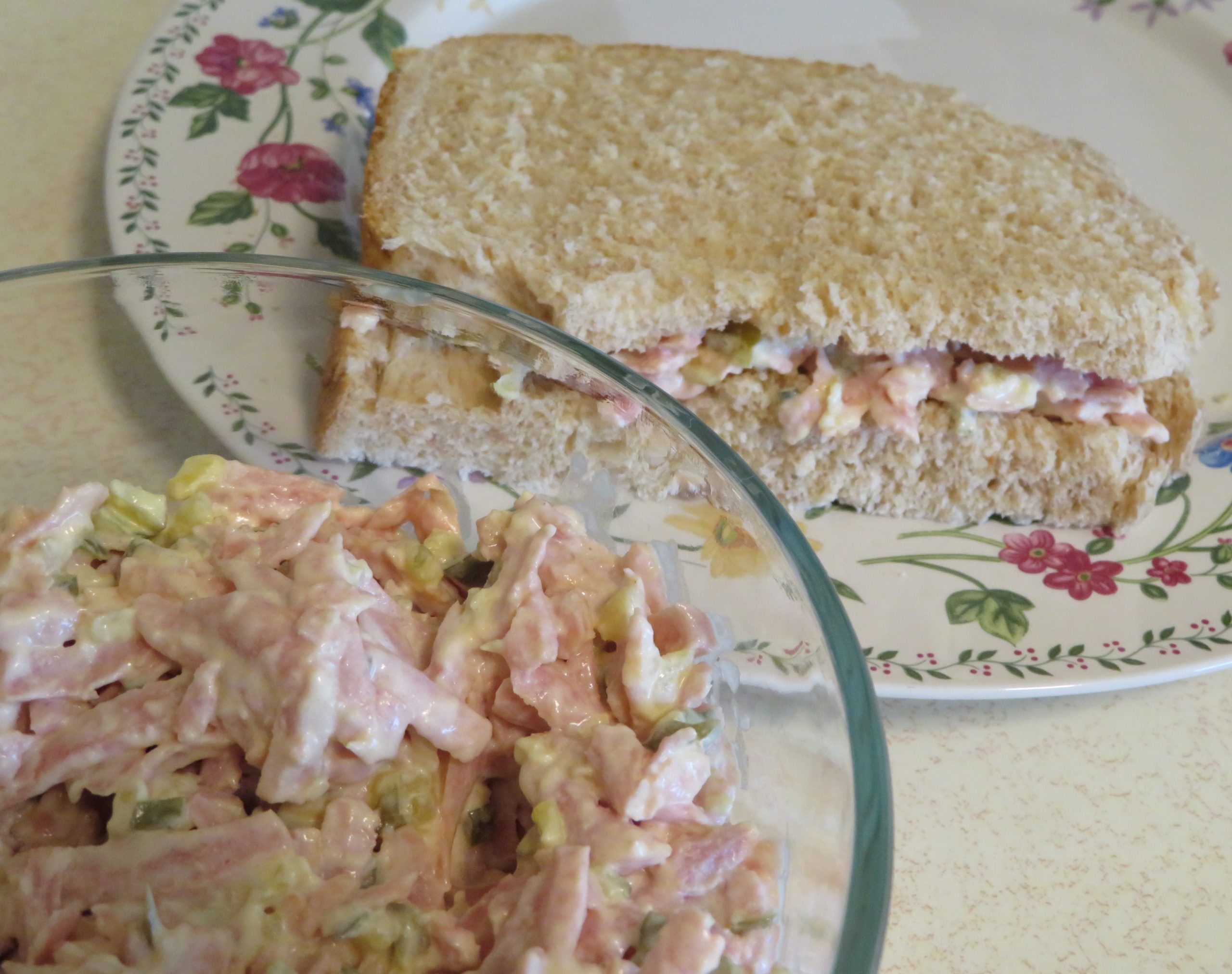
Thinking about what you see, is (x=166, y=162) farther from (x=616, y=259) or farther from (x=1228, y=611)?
(x=1228, y=611)

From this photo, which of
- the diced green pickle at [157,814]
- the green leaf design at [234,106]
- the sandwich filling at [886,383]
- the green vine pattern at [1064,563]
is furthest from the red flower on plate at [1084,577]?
the green leaf design at [234,106]

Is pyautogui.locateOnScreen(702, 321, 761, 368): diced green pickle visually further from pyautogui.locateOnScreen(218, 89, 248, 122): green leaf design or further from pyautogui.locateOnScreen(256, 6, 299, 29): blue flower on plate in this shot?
pyautogui.locateOnScreen(256, 6, 299, 29): blue flower on plate

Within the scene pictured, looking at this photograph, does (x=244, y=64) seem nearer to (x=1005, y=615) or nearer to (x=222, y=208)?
(x=222, y=208)

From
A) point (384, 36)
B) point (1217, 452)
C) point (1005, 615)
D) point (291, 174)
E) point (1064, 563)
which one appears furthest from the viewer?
point (384, 36)

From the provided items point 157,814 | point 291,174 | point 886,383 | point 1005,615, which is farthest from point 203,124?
point 1005,615

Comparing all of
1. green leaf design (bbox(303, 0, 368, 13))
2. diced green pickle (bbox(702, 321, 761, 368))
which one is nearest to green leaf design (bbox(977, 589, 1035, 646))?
diced green pickle (bbox(702, 321, 761, 368))

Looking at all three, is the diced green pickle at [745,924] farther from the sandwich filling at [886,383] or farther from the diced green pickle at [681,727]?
the sandwich filling at [886,383]
